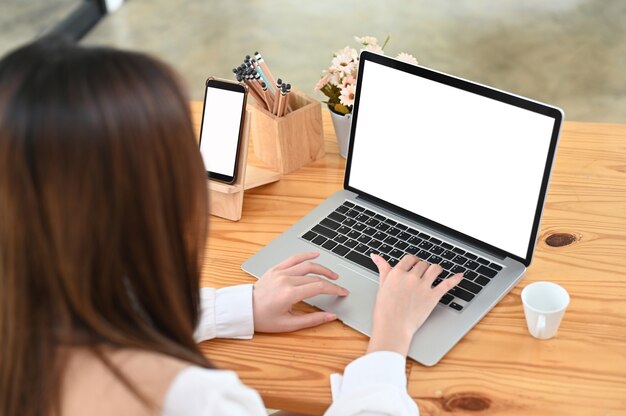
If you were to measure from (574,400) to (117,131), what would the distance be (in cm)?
66

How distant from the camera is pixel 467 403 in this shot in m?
1.02

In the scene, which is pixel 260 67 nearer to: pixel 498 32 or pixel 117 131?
pixel 117 131

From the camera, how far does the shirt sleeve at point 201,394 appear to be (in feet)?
2.46

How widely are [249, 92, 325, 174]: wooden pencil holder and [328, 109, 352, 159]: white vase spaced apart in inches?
1.2

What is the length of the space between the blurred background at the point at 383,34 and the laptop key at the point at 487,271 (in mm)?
2104

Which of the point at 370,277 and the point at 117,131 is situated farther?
the point at 370,277

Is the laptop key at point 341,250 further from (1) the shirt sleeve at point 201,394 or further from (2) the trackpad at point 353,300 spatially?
(1) the shirt sleeve at point 201,394

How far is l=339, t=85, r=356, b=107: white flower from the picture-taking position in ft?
4.69

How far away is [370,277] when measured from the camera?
48.3 inches

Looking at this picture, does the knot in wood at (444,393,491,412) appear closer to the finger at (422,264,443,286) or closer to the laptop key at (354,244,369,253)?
the finger at (422,264,443,286)

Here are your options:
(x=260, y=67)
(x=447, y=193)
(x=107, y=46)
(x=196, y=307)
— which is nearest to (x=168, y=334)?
(x=196, y=307)

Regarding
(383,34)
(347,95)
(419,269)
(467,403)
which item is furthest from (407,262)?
(383,34)

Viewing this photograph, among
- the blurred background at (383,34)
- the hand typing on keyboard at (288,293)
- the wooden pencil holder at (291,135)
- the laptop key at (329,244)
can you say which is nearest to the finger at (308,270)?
the hand typing on keyboard at (288,293)

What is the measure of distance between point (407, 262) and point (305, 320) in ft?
0.59
